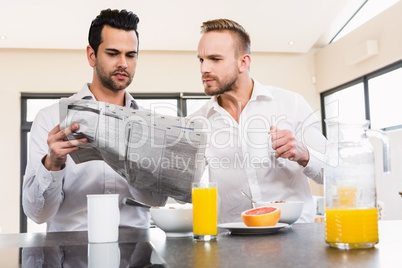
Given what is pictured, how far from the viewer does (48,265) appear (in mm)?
924

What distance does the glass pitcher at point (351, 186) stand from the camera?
0.93 m

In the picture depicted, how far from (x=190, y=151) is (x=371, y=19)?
15.8 feet

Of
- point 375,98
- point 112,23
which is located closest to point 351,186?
point 112,23

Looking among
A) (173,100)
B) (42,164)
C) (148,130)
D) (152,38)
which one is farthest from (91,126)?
(173,100)

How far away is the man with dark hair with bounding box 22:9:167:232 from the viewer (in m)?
1.47

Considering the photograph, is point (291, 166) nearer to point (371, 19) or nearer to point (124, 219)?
point (124, 219)

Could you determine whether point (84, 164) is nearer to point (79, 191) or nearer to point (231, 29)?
point (79, 191)

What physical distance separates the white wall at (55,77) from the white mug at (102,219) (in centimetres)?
523

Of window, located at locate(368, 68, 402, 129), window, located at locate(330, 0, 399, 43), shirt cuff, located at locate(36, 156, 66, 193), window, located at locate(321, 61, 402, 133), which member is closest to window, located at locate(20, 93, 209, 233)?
→ window, located at locate(321, 61, 402, 133)

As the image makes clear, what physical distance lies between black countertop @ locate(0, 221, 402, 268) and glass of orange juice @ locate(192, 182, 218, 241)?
Result: 0.09 feet

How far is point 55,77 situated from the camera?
6.31 metres

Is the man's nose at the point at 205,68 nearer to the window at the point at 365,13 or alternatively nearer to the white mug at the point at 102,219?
the white mug at the point at 102,219

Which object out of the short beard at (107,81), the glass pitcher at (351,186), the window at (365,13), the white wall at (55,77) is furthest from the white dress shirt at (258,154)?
the white wall at (55,77)

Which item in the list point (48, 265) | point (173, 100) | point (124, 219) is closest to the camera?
point (48, 265)
